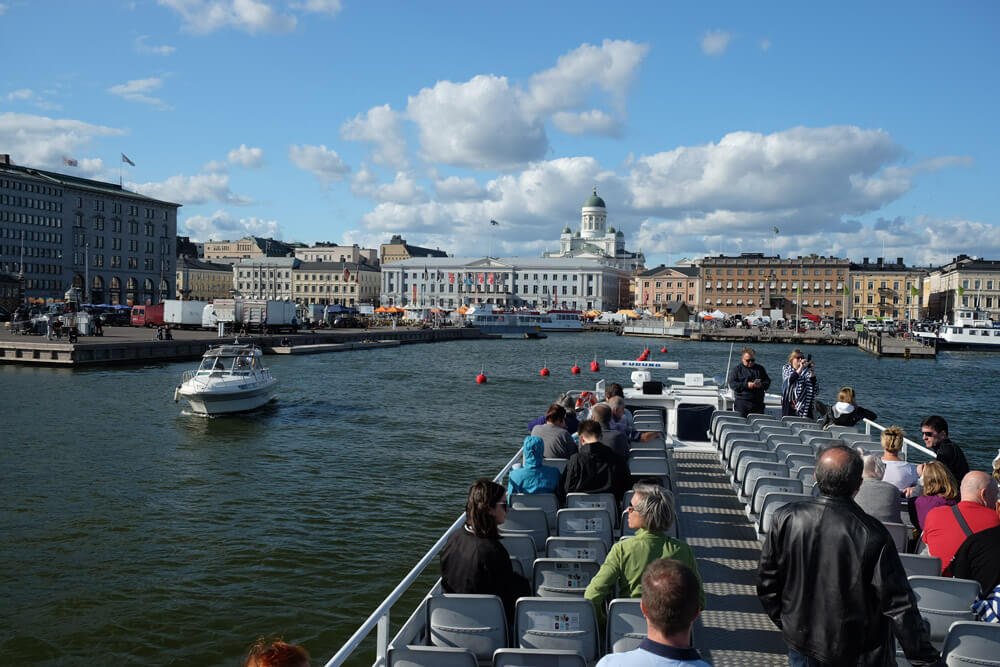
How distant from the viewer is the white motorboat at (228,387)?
2920cm

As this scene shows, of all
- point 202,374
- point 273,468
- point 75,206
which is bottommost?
point 273,468

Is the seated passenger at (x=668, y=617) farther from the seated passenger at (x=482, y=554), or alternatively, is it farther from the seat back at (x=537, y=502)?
the seat back at (x=537, y=502)

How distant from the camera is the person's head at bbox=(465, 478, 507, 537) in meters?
5.70

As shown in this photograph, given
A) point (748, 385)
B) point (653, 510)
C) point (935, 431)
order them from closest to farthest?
point (653, 510) → point (935, 431) → point (748, 385)

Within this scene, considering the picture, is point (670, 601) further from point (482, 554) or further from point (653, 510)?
point (482, 554)

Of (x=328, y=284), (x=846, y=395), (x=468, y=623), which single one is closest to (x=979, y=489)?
(x=468, y=623)

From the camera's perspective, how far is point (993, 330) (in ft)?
288

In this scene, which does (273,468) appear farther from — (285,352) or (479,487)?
(285,352)

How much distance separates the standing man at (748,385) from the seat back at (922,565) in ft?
29.4

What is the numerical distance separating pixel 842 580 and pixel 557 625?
1.99m

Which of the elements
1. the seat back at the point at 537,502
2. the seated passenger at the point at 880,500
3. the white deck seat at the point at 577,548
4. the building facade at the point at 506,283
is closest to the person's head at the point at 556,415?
the seat back at the point at 537,502

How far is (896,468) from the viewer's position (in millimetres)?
8633

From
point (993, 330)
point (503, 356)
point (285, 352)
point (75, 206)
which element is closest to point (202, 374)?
point (285, 352)

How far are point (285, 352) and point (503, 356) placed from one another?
→ 19504 millimetres
